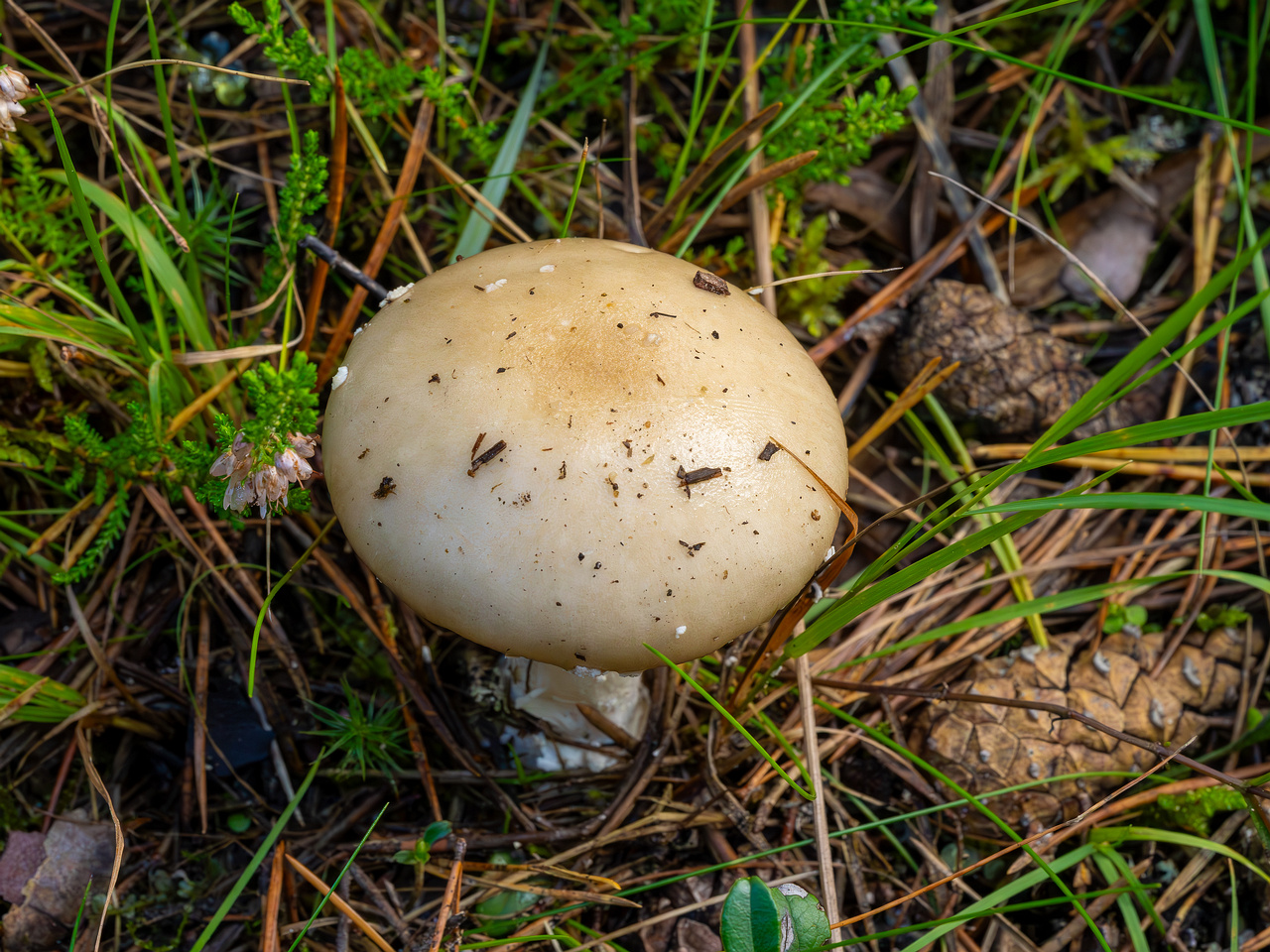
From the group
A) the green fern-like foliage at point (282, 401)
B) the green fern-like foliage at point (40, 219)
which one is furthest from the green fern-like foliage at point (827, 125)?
the green fern-like foliage at point (40, 219)

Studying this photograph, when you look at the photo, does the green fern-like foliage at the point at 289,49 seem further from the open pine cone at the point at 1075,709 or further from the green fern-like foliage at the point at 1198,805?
the green fern-like foliage at the point at 1198,805

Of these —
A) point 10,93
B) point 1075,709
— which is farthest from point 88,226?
point 1075,709

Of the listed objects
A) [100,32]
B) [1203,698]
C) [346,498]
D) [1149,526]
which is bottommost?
[1203,698]

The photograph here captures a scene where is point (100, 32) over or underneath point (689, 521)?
over

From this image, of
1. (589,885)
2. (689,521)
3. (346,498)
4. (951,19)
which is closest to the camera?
(689,521)

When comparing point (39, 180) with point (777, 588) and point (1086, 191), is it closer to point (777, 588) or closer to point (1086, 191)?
point (777, 588)

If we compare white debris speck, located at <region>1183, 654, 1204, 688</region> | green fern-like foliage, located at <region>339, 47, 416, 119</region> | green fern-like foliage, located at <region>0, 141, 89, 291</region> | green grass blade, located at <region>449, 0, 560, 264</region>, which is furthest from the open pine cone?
green fern-like foliage, located at <region>0, 141, 89, 291</region>

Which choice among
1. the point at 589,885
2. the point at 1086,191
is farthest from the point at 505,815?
the point at 1086,191
